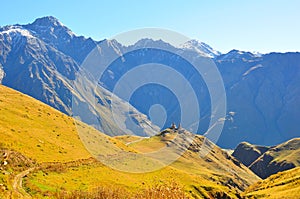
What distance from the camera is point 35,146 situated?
6350cm

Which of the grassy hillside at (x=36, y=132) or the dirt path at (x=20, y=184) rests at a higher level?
the dirt path at (x=20, y=184)

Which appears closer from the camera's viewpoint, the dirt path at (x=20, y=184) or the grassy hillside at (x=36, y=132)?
the dirt path at (x=20, y=184)

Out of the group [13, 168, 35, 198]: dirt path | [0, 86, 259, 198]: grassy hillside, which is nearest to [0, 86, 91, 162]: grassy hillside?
[0, 86, 259, 198]: grassy hillside

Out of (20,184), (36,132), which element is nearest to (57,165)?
(20,184)

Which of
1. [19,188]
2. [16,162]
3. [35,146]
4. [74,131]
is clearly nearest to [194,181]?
[74,131]

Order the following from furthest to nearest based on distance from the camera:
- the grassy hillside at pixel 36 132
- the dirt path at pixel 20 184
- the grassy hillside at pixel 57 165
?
the grassy hillside at pixel 36 132 < the grassy hillside at pixel 57 165 < the dirt path at pixel 20 184

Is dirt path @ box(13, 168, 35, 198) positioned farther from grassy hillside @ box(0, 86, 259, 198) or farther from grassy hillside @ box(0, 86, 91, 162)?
grassy hillside @ box(0, 86, 91, 162)

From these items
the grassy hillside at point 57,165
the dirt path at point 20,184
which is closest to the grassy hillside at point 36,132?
the grassy hillside at point 57,165

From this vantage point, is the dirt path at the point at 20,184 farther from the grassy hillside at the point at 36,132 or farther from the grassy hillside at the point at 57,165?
the grassy hillside at the point at 36,132

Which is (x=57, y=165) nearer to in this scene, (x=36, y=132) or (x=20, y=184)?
(x=20, y=184)

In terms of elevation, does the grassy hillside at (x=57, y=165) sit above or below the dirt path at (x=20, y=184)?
below

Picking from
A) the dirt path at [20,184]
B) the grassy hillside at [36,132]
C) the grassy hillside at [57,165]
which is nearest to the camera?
the dirt path at [20,184]

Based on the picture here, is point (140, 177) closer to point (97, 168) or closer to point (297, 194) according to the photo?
point (97, 168)

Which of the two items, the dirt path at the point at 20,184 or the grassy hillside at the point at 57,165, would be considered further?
the grassy hillside at the point at 57,165
